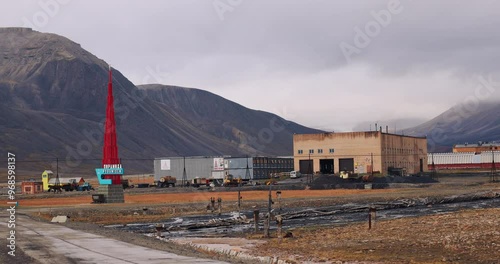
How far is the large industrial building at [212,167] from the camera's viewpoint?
144750 mm

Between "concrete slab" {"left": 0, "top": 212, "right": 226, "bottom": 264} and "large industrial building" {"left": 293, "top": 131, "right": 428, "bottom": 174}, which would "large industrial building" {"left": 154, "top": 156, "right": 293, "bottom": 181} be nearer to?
"large industrial building" {"left": 293, "top": 131, "right": 428, "bottom": 174}

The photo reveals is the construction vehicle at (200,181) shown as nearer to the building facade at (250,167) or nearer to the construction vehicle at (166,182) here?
the construction vehicle at (166,182)

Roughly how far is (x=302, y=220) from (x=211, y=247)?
16.4 metres

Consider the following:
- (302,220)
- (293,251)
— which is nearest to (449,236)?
(293,251)

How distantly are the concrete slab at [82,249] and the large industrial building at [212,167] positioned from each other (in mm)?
108774

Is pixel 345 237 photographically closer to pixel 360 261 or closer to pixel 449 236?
pixel 449 236

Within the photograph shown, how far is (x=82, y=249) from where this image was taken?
89.7 ft

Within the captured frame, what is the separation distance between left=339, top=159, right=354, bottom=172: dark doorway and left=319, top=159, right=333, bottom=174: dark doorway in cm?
297

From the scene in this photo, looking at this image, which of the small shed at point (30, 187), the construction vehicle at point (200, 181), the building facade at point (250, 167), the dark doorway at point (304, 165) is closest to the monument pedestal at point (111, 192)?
the small shed at point (30, 187)

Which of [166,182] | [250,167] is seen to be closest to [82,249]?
[166,182]

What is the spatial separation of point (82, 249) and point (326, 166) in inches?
4847

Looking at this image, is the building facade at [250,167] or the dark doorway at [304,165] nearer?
the building facade at [250,167]

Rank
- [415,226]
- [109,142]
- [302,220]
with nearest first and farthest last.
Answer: [415,226] < [302,220] < [109,142]

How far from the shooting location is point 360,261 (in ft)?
83.6
